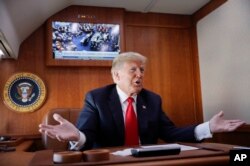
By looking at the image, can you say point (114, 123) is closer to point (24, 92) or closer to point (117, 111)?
point (117, 111)

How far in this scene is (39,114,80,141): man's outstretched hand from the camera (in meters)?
1.42

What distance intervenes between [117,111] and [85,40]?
180 centimetres

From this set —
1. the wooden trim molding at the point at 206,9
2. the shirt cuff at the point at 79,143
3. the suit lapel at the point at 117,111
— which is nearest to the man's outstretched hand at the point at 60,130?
the shirt cuff at the point at 79,143

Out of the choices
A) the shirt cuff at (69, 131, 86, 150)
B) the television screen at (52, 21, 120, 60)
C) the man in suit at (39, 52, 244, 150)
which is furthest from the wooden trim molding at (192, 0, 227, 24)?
the shirt cuff at (69, 131, 86, 150)

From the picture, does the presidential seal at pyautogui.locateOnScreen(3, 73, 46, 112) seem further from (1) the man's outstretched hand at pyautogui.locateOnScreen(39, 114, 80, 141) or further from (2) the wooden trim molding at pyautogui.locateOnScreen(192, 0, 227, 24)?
(2) the wooden trim molding at pyautogui.locateOnScreen(192, 0, 227, 24)

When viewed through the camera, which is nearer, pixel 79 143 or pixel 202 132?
pixel 79 143

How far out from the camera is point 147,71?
3926mm

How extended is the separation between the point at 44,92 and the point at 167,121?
1.83 metres

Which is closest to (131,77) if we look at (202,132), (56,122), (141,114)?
(141,114)

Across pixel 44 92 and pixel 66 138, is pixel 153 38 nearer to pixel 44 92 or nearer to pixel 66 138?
pixel 44 92

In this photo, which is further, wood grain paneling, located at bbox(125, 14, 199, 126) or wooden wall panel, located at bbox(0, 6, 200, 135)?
wood grain paneling, located at bbox(125, 14, 199, 126)

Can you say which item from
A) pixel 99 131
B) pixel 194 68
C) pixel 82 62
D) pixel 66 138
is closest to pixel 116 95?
pixel 99 131

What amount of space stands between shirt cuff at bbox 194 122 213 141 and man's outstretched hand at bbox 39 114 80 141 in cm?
90

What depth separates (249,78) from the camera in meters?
2.97
